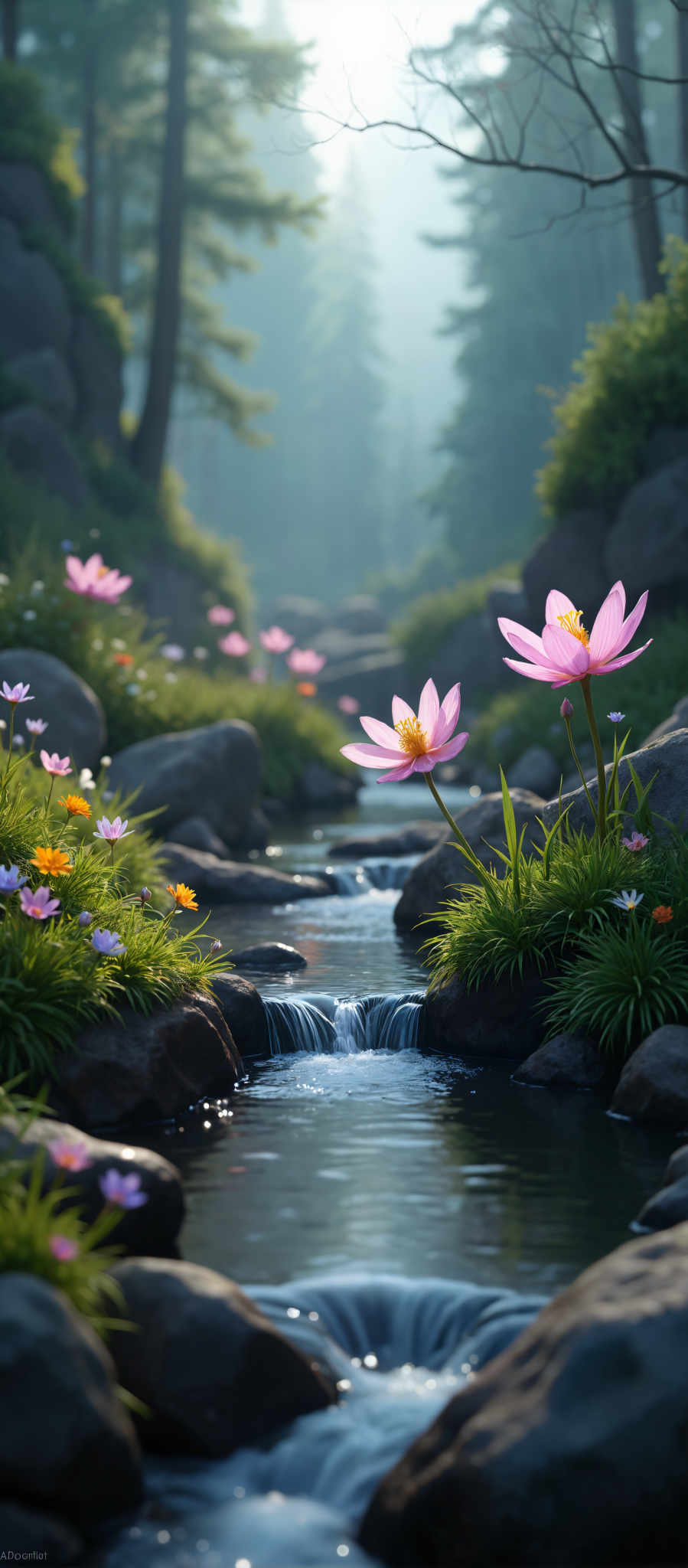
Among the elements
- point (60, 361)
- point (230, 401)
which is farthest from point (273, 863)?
point (230, 401)

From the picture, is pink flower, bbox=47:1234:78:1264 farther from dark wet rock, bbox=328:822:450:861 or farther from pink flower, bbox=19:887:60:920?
dark wet rock, bbox=328:822:450:861

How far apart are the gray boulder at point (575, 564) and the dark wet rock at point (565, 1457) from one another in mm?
14083

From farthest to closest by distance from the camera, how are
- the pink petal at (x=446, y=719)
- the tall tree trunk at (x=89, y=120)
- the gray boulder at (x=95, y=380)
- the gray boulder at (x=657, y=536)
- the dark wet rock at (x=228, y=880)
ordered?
the tall tree trunk at (x=89, y=120), the gray boulder at (x=95, y=380), the gray boulder at (x=657, y=536), the dark wet rock at (x=228, y=880), the pink petal at (x=446, y=719)

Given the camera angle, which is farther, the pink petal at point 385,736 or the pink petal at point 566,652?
the pink petal at point 385,736

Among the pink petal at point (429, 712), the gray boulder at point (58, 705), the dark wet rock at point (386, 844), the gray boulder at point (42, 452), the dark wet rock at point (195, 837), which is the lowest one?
the dark wet rock at point (386, 844)

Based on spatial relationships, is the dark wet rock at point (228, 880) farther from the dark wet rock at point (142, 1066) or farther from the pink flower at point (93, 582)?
the dark wet rock at point (142, 1066)

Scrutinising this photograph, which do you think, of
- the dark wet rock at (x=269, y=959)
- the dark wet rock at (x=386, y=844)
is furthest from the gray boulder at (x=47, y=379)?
the dark wet rock at (x=269, y=959)

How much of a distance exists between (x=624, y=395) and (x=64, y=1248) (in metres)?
14.9

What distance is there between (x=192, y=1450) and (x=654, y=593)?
1392 centimetres

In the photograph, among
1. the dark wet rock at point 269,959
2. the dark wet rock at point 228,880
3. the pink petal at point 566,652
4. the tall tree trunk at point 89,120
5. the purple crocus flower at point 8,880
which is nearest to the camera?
the purple crocus flower at point 8,880

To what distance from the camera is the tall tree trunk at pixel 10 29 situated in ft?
72.2

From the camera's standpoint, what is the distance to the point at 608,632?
5.52 metres

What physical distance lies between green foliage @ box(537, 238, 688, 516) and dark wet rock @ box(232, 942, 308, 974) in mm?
10313

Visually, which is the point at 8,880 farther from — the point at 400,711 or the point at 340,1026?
the point at 340,1026
